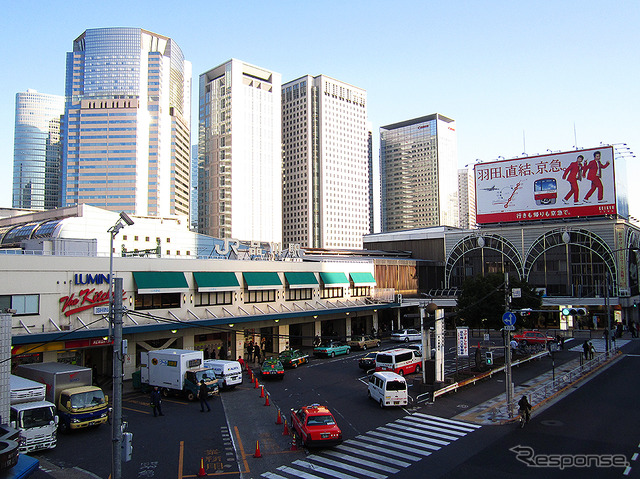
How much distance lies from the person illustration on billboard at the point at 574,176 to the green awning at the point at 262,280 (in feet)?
166

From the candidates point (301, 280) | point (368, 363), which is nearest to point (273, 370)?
point (368, 363)

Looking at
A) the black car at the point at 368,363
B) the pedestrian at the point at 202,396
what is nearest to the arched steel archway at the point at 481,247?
the black car at the point at 368,363

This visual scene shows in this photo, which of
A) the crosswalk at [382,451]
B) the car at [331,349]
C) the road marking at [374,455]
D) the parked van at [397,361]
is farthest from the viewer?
the car at [331,349]

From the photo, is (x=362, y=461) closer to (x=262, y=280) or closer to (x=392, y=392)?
(x=392, y=392)

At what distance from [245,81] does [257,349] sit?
552ft

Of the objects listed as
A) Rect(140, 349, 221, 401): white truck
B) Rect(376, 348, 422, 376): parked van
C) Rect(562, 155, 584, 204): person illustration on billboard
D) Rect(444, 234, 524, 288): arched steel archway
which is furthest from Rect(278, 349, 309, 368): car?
Rect(562, 155, 584, 204): person illustration on billboard

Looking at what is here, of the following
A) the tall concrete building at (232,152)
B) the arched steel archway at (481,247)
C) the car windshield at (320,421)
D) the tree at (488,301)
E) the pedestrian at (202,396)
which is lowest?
the pedestrian at (202,396)

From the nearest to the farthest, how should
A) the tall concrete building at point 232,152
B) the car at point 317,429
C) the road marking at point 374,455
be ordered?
the road marking at point 374,455 < the car at point 317,429 < the tall concrete building at point 232,152

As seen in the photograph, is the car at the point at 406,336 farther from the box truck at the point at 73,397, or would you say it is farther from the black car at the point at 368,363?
the box truck at the point at 73,397

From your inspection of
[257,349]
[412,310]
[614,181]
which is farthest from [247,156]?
[257,349]

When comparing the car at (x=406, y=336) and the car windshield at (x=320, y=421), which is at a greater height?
the car windshield at (x=320, y=421)

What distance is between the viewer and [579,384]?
3356cm

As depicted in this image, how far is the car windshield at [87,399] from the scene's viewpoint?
24.0 m

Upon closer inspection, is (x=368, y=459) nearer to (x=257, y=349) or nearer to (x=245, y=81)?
(x=257, y=349)
